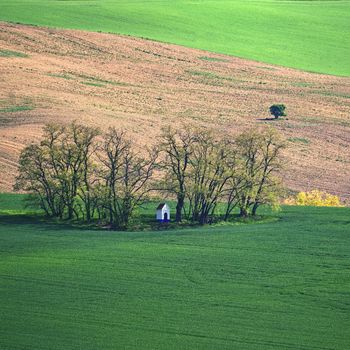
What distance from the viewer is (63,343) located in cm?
3212

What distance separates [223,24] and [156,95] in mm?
Answer: 29335

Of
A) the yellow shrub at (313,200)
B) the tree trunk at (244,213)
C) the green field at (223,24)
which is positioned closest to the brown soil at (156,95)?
the green field at (223,24)

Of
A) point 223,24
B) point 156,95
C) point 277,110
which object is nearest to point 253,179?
point 277,110

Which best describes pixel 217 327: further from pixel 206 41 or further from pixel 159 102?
pixel 206 41

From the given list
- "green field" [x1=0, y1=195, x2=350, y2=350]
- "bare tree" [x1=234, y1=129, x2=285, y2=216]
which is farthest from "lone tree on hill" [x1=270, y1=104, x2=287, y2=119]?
"green field" [x1=0, y1=195, x2=350, y2=350]

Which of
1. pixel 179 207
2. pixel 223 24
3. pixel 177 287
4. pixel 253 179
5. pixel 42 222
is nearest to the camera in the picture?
pixel 177 287

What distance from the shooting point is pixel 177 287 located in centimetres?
4000

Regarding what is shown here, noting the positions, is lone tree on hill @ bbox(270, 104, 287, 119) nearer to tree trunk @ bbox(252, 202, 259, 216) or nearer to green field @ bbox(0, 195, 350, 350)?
tree trunk @ bbox(252, 202, 259, 216)

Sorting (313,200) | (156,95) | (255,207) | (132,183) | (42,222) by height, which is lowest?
(42,222)

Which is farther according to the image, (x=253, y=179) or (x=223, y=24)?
(x=223, y=24)

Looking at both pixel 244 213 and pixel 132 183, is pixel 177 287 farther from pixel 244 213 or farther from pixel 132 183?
pixel 244 213

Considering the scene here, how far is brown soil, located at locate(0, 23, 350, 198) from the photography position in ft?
268

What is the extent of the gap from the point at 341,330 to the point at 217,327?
356 centimetres

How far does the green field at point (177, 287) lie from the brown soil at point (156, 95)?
2046cm
